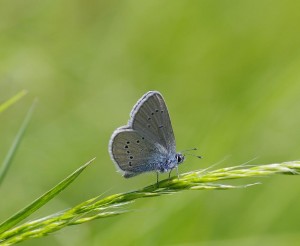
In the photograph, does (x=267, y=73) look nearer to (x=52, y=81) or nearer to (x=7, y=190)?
(x=52, y=81)

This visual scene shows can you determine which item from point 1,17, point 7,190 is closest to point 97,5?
point 1,17

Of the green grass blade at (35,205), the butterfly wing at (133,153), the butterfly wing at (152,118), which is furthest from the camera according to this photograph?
the butterfly wing at (133,153)

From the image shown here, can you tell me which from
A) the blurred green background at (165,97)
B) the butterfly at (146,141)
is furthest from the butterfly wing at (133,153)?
the blurred green background at (165,97)

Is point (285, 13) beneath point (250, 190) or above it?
above

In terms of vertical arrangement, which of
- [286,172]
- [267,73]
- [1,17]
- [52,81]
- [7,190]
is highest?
[1,17]

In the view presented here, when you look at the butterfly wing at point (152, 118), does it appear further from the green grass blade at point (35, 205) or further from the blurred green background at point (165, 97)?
the green grass blade at point (35, 205)
